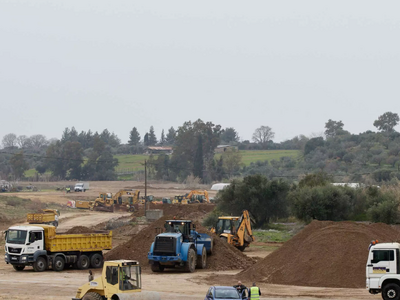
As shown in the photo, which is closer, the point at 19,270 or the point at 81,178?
the point at 19,270

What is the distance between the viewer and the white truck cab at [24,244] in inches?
1164

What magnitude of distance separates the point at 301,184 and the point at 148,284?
38.0 m

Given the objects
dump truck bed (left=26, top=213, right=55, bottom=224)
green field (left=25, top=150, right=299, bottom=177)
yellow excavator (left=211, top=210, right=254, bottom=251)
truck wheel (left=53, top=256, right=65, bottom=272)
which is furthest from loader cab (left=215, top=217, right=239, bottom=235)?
green field (left=25, top=150, right=299, bottom=177)

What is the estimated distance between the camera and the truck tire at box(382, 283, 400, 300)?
20927 millimetres

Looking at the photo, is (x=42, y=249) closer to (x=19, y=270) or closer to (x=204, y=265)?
(x=19, y=270)

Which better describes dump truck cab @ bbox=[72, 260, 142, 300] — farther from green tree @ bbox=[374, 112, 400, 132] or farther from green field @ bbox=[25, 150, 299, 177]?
green tree @ bbox=[374, 112, 400, 132]

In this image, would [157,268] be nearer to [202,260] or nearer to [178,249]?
[178,249]

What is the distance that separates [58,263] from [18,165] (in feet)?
404

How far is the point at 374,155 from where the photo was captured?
13100cm

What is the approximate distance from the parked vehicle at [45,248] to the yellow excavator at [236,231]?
996cm

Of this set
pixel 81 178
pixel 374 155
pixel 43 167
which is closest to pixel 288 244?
pixel 374 155

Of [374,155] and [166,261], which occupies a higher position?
[374,155]

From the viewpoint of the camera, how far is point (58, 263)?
30.4 m

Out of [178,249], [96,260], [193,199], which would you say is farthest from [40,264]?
[193,199]
